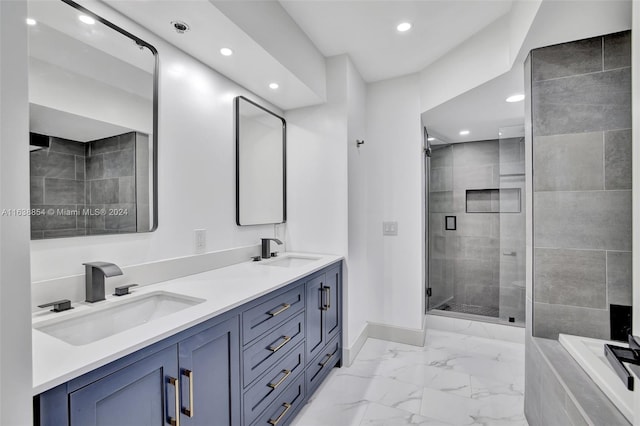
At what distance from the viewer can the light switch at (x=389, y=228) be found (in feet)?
9.52

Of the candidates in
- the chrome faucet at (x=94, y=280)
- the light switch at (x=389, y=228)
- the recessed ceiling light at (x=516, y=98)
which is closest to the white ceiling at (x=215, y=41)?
the chrome faucet at (x=94, y=280)

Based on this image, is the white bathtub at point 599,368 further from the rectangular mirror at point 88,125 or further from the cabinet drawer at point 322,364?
the rectangular mirror at point 88,125

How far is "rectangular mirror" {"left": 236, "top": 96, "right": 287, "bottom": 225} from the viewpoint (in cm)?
218

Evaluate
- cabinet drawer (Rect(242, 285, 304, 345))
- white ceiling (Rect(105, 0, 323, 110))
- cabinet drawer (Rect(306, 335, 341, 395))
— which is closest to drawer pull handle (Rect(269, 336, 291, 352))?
cabinet drawer (Rect(242, 285, 304, 345))

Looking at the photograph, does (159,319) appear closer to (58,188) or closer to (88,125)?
(58,188)

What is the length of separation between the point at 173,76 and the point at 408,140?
6.57ft

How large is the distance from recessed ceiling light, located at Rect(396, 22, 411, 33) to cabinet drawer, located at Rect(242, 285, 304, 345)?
6.09 ft

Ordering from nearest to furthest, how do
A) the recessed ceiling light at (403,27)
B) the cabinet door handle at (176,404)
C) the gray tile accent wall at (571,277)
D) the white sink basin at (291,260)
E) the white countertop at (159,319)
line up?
1. the white countertop at (159,319)
2. the cabinet door handle at (176,404)
3. the gray tile accent wall at (571,277)
4. the recessed ceiling light at (403,27)
5. the white sink basin at (291,260)

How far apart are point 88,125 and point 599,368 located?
7.89ft

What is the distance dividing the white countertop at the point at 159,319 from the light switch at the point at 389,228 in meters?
1.15

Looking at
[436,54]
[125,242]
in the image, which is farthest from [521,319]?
[125,242]

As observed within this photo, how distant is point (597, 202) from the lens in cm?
158

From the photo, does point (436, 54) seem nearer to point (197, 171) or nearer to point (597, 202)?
point (597, 202)

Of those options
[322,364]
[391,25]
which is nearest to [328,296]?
[322,364]
